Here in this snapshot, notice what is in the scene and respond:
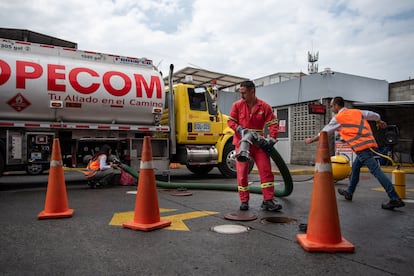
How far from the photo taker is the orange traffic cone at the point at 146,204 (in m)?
3.77

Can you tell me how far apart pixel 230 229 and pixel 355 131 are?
9.09ft

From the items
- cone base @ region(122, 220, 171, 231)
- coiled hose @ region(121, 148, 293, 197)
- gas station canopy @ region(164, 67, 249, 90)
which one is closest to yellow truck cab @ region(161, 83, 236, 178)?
coiled hose @ region(121, 148, 293, 197)

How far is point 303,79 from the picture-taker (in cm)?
1500

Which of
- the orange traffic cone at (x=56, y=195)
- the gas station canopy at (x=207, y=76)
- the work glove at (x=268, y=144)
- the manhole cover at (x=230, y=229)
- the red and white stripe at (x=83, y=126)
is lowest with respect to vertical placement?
the manhole cover at (x=230, y=229)

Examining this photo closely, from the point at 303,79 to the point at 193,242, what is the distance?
13.0 metres

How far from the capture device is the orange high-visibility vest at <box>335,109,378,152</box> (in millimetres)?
5172

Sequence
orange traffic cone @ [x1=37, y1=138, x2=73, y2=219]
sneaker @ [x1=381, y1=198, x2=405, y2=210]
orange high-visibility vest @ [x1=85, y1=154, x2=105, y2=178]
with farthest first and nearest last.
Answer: orange high-visibility vest @ [x1=85, y1=154, x2=105, y2=178] → sneaker @ [x1=381, y1=198, x2=405, y2=210] → orange traffic cone @ [x1=37, y1=138, x2=73, y2=219]

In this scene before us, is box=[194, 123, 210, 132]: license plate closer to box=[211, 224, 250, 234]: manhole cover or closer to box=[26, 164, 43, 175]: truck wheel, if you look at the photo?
box=[26, 164, 43, 175]: truck wheel

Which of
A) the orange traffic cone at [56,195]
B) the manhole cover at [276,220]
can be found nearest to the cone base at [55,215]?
the orange traffic cone at [56,195]

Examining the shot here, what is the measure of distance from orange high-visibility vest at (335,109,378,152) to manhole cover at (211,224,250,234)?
2509 millimetres

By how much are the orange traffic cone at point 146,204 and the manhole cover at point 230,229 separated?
1.87 feet

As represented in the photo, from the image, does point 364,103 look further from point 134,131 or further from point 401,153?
point 134,131

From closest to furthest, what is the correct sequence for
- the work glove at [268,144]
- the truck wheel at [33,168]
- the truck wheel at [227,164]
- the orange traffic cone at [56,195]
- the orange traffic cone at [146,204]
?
the orange traffic cone at [146,204] → the orange traffic cone at [56,195] → the work glove at [268,144] → the truck wheel at [33,168] → the truck wheel at [227,164]

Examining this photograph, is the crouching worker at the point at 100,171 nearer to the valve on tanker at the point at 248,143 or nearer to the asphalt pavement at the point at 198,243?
the asphalt pavement at the point at 198,243
